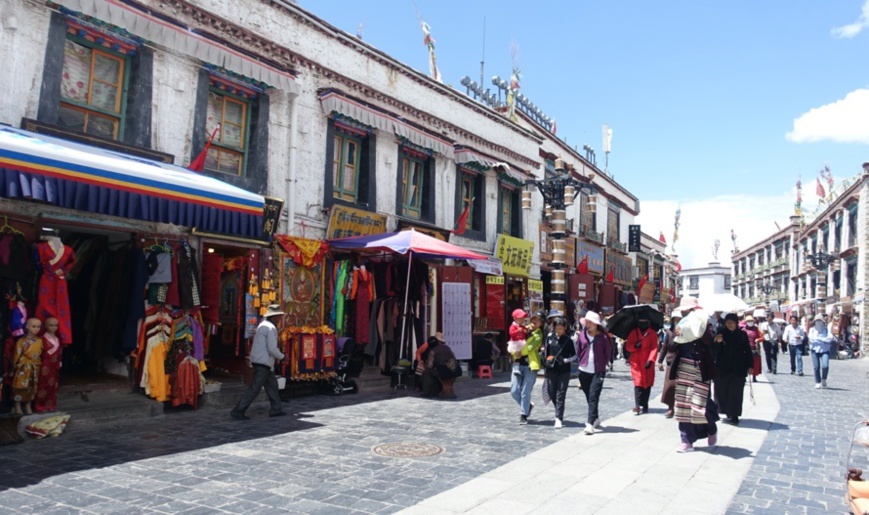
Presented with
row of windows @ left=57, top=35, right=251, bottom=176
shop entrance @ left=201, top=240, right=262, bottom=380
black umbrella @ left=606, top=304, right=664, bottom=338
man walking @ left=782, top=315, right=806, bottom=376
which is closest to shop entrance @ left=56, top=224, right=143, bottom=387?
shop entrance @ left=201, top=240, right=262, bottom=380

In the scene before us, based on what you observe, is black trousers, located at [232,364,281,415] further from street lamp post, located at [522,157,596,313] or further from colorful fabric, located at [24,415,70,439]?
street lamp post, located at [522,157,596,313]

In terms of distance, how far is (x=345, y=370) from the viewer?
12.8m

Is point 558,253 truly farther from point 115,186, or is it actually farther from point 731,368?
point 115,186

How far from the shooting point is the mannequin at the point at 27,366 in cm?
787

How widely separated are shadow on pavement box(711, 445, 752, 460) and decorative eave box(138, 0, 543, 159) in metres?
10.6

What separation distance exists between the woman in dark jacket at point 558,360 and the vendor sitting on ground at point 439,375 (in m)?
3.31

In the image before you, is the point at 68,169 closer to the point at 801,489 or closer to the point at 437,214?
the point at 801,489

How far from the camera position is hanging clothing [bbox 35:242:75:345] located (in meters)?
8.34

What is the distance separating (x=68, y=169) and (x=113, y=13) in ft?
11.5

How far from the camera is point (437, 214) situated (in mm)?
17438

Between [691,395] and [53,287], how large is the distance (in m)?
8.69

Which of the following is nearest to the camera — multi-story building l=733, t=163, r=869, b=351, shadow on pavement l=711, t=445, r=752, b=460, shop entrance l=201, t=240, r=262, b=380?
shadow on pavement l=711, t=445, r=752, b=460

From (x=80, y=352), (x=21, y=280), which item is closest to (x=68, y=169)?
(x=21, y=280)

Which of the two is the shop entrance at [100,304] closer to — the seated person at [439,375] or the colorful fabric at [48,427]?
the colorful fabric at [48,427]
